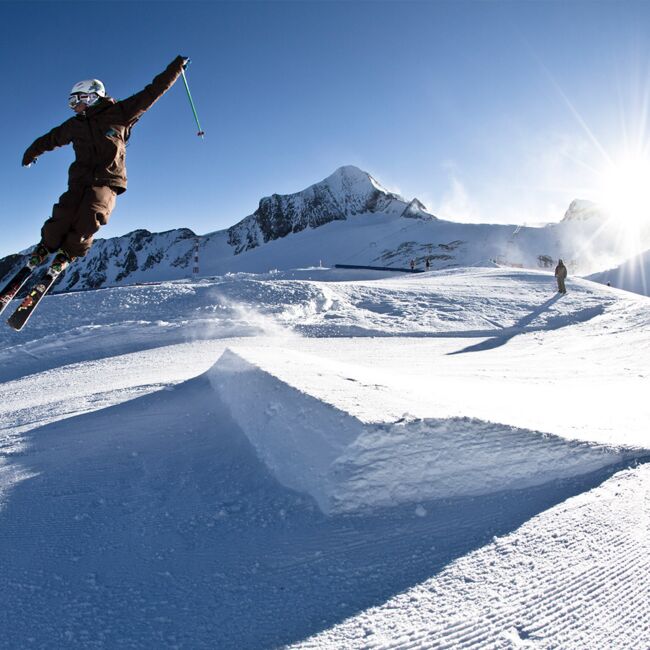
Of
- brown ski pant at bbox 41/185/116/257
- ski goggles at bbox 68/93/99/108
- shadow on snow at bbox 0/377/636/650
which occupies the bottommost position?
shadow on snow at bbox 0/377/636/650

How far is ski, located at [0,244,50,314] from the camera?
5129mm

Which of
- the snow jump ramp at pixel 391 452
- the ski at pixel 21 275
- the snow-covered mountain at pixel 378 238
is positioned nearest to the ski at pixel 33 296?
the ski at pixel 21 275

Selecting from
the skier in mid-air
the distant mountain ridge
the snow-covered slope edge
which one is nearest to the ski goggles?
the skier in mid-air

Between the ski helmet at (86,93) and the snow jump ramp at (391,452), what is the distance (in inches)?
152

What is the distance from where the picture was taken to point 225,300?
38.5 ft

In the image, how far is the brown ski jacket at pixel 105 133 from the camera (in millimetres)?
4773

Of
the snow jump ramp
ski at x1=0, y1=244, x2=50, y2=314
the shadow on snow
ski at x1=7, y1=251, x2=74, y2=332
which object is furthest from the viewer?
ski at x1=7, y1=251, x2=74, y2=332

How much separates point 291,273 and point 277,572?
18.0m

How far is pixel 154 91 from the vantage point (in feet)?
16.3

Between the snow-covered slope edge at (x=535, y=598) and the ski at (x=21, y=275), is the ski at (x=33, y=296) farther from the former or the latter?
the snow-covered slope edge at (x=535, y=598)

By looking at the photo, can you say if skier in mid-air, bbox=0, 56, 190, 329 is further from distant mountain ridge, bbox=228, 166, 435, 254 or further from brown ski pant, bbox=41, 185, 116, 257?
distant mountain ridge, bbox=228, 166, 435, 254

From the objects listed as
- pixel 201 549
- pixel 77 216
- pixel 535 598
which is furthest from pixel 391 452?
pixel 77 216

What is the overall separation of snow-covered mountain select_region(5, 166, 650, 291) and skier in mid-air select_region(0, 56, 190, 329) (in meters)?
21.9

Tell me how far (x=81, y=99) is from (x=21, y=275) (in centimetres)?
200
